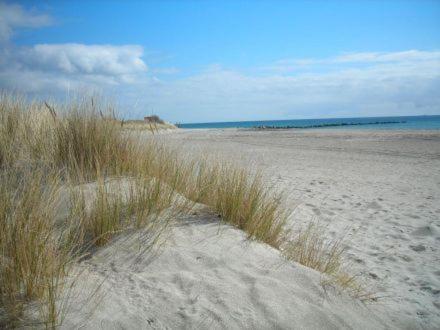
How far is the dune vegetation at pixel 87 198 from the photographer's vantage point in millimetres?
1944

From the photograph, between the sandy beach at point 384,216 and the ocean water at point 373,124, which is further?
the ocean water at point 373,124

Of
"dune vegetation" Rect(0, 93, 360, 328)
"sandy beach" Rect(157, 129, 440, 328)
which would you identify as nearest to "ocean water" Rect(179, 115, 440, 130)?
"sandy beach" Rect(157, 129, 440, 328)

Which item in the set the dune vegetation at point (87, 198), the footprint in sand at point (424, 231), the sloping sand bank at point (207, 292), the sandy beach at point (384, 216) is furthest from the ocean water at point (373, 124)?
the sloping sand bank at point (207, 292)

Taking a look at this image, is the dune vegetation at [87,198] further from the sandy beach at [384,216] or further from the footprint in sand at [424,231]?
the footprint in sand at [424,231]

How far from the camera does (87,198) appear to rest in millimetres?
3080

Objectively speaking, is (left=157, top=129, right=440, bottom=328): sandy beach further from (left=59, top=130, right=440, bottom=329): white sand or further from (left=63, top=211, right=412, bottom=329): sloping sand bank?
(left=63, top=211, right=412, bottom=329): sloping sand bank

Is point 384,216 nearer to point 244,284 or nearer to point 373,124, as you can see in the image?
point 244,284

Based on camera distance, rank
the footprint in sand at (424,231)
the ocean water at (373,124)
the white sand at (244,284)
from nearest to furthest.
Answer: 1. the white sand at (244,284)
2. the footprint in sand at (424,231)
3. the ocean water at (373,124)

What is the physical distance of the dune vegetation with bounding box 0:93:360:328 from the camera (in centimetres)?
194

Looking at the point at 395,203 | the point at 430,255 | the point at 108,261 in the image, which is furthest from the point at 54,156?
the point at 395,203

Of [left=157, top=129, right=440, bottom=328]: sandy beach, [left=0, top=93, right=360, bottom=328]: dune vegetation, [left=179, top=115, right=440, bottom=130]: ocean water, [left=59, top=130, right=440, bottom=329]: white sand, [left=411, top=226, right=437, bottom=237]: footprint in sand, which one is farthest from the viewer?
[left=179, top=115, right=440, bottom=130]: ocean water

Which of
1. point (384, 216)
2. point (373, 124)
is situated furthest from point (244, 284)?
point (373, 124)

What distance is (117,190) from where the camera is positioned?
9.98 ft

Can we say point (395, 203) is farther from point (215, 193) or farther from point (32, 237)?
point (32, 237)
